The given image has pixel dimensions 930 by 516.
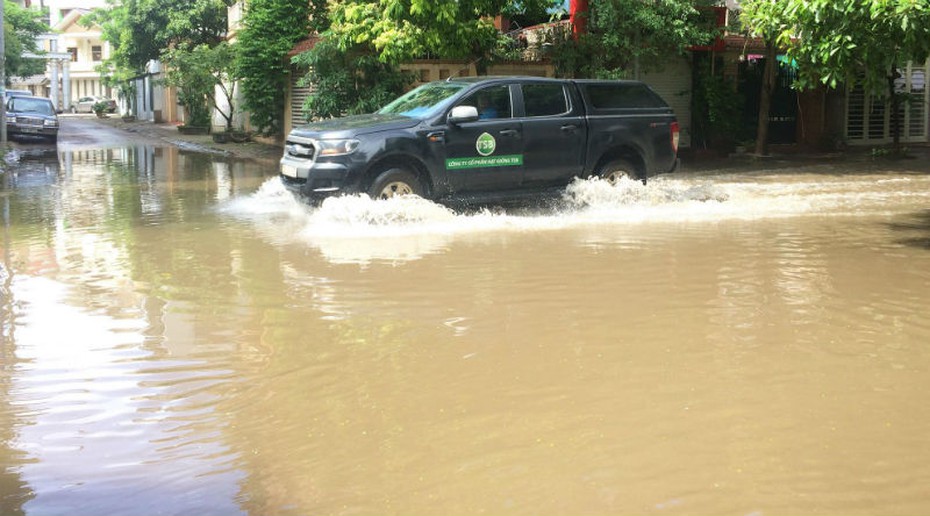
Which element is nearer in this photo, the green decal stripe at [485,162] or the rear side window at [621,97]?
the green decal stripe at [485,162]

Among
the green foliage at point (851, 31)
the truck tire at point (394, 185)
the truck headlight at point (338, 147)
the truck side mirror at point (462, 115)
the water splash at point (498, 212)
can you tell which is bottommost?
the water splash at point (498, 212)

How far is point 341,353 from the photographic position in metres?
6.08

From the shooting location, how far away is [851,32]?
964 cm

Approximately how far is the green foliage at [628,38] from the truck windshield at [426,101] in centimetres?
754

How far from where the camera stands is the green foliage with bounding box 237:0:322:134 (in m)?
24.6

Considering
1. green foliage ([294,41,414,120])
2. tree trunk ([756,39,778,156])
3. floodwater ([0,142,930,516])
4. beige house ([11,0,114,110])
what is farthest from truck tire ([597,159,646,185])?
beige house ([11,0,114,110])

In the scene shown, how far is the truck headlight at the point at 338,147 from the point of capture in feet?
36.1

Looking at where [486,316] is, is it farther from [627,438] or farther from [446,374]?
[627,438]

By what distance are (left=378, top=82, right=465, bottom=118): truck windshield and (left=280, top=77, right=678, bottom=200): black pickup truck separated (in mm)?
20

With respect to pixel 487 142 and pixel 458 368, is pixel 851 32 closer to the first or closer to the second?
pixel 487 142

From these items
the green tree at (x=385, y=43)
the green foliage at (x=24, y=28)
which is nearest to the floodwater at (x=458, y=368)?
the green tree at (x=385, y=43)

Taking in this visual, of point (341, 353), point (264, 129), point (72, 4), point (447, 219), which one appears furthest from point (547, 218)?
point (72, 4)

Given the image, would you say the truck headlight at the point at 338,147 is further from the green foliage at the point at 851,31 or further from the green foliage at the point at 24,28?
the green foliage at the point at 24,28

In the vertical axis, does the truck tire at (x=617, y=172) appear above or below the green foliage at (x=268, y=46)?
below
